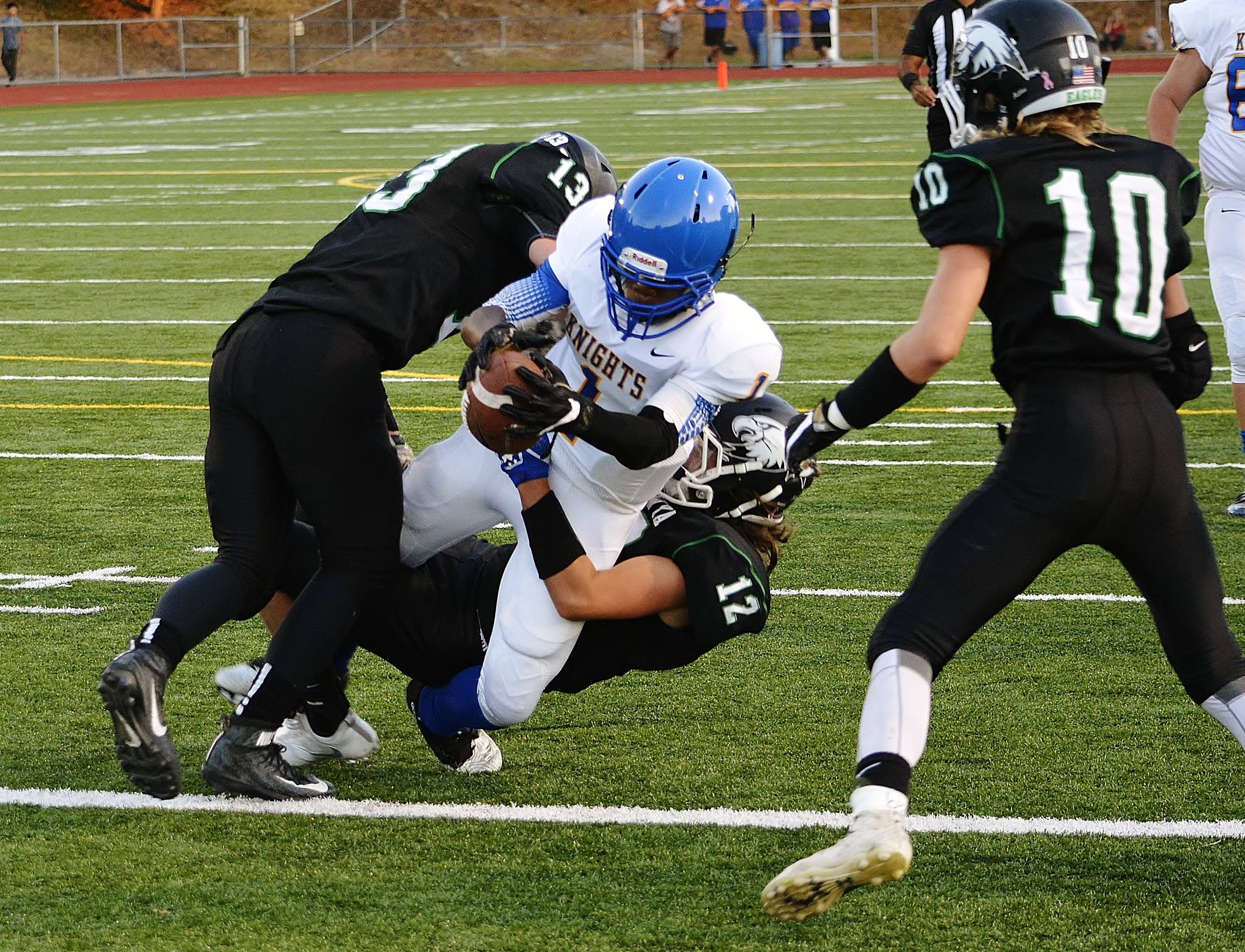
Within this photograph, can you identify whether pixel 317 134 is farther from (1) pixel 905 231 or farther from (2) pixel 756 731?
(2) pixel 756 731

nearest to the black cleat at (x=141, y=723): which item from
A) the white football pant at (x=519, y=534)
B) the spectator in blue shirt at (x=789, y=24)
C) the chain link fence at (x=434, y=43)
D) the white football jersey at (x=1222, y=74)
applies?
the white football pant at (x=519, y=534)

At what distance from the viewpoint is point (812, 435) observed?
3.17 meters

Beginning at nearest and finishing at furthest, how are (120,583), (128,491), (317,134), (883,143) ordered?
(120,583), (128,491), (883,143), (317,134)

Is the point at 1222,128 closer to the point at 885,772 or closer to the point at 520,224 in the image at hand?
the point at 520,224

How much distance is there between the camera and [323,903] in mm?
3221

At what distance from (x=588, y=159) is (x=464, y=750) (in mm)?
1395

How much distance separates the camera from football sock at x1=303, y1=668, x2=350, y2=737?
3852 millimetres

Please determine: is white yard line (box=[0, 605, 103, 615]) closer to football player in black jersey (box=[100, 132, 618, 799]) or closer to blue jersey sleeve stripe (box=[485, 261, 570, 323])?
football player in black jersey (box=[100, 132, 618, 799])

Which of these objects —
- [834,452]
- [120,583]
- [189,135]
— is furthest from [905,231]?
[189,135]

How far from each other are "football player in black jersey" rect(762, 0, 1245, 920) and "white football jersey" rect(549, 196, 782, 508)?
0.44 meters

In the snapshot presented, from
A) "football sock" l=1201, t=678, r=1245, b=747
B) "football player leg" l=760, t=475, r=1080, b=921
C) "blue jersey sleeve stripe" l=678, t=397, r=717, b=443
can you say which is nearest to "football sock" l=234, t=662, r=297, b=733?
"blue jersey sleeve stripe" l=678, t=397, r=717, b=443

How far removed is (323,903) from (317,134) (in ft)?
69.6

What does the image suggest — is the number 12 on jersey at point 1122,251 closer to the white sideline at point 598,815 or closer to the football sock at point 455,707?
the white sideline at point 598,815

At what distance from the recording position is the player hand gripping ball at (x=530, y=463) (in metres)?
3.69
